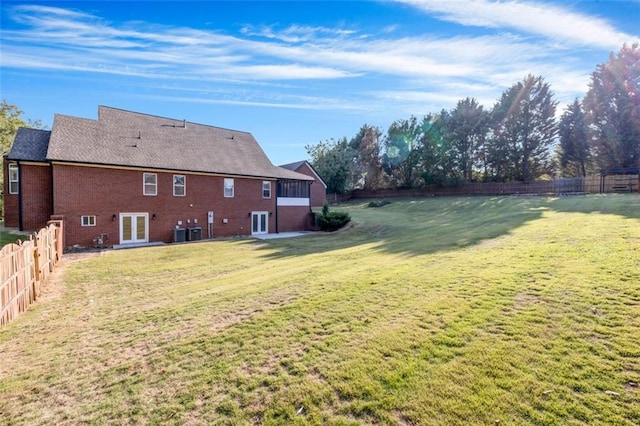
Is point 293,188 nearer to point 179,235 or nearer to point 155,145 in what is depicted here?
point 179,235

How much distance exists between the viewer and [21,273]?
685 centimetres

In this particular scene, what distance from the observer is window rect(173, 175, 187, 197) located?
62.7 ft

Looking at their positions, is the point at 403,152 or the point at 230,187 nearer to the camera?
the point at 230,187

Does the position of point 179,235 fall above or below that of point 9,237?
below

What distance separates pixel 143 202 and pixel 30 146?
6.26 meters

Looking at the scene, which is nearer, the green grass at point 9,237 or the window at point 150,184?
the green grass at point 9,237

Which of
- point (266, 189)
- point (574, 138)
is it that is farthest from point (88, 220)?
point (574, 138)

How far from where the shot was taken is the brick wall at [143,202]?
51.6 ft

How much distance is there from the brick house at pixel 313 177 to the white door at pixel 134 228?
836 inches

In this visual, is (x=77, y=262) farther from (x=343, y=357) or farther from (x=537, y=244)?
(x=537, y=244)

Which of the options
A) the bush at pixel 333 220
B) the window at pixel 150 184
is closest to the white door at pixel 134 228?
the window at pixel 150 184

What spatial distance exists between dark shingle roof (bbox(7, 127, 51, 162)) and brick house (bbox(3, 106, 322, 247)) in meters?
0.04

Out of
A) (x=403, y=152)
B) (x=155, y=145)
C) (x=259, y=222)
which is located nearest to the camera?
(x=155, y=145)

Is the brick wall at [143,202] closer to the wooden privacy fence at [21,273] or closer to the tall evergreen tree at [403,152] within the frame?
the wooden privacy fence at [21,273]
